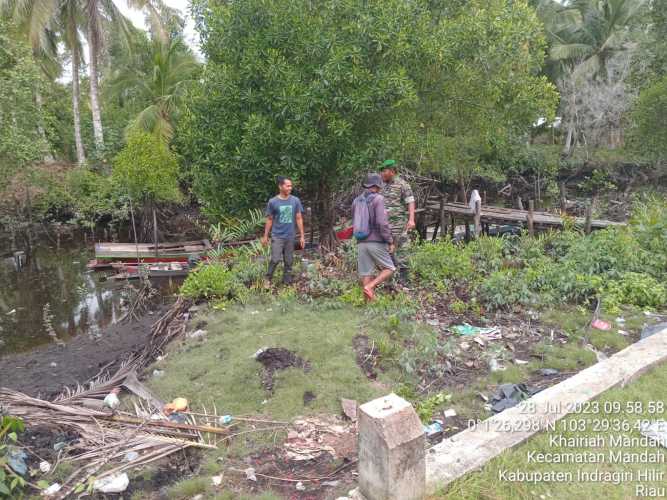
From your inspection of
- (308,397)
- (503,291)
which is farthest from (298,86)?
(308,397)

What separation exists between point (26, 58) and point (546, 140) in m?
28.5

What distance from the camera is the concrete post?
2436 millimetres

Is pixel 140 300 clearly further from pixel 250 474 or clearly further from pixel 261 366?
pixel 250 474

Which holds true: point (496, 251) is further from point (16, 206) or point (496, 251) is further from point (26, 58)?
point (16, 206)

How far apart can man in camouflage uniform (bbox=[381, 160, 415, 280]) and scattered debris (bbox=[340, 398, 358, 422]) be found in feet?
9.50

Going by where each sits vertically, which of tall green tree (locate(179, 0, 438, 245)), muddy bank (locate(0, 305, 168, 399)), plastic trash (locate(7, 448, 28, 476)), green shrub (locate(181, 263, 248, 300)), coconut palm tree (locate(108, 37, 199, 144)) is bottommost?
muddy bank (locate(0, 305, 168, 399))

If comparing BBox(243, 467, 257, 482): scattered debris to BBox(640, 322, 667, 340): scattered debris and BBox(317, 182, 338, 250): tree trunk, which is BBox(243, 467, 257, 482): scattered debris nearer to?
BBox(640, 322, 667, 340): scattered debris

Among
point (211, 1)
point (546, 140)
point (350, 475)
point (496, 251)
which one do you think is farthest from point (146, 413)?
point (546, 140)

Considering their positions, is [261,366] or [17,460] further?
[261,366]

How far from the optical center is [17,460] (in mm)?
3430

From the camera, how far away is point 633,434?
3.36 m

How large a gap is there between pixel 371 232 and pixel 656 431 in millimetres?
3625

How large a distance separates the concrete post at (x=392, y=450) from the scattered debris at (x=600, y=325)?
4.25 meters

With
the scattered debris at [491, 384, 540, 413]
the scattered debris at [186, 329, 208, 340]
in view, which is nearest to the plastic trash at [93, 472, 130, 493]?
the scattered debris at [186, 329, 208, 340]
